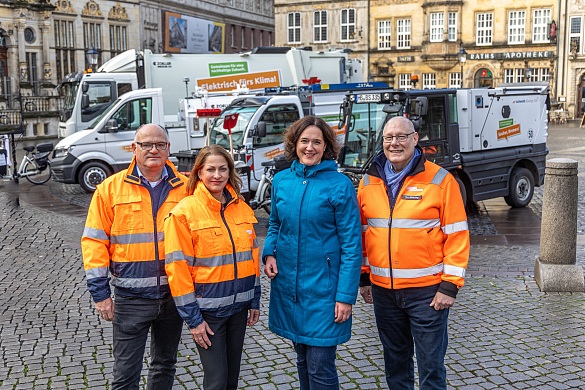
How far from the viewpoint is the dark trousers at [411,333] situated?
425 cm

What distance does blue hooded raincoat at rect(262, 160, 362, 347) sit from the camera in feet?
13.4

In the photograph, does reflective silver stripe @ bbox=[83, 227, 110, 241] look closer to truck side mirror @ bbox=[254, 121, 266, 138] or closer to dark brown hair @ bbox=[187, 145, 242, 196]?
dark brown hair @ bbox=[187, 145, 242, 196]

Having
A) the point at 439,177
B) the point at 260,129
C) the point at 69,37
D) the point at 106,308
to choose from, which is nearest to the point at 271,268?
the point at 106,308

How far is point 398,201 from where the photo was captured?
4258 millimetres

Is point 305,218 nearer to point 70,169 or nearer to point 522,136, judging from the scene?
point 522,136

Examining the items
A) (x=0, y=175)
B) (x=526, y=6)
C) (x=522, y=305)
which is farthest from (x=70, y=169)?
(x=526, y=6)

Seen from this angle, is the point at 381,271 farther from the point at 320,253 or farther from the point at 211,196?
the point at 211,196

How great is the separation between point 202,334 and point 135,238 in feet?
2.39

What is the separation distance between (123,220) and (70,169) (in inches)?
527

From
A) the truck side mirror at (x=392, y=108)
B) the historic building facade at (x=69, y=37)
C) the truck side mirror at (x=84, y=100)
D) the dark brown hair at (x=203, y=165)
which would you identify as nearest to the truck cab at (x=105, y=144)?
the truck side mirror at (x=84, y=100)

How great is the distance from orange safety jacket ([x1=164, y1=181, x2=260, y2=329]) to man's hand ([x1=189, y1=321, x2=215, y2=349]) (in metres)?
0.04

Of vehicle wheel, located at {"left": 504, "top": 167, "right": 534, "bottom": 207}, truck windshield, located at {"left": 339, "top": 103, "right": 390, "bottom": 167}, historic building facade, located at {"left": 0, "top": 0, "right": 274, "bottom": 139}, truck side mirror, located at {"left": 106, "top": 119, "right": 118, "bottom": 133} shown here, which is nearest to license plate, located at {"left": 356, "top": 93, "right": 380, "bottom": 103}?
truck windshield, located at {"left": 339, "top": 103, "right": 390, "bottom": 167}

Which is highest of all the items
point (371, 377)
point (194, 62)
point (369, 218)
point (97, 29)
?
point (97, 29)

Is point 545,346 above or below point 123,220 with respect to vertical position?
below
